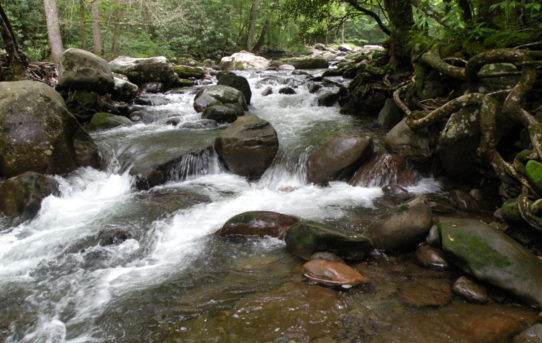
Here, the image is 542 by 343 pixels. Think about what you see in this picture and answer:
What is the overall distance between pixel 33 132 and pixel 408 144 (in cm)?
711

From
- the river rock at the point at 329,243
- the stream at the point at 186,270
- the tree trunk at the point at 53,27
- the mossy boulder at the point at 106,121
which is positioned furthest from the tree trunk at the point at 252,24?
the river rock at the point at 329,243

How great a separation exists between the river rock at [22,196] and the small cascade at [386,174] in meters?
5.52

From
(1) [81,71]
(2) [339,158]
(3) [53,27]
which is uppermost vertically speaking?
(3) [53,27]

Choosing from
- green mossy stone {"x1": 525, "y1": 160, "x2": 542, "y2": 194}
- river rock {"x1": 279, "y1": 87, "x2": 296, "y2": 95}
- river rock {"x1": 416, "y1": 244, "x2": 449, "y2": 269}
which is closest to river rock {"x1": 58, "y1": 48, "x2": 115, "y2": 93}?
river rock {"x1": 279, "y1": 87, "x2": 296, "y2": 95}

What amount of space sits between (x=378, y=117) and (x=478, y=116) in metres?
4.50

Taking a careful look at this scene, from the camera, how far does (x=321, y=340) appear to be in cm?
283

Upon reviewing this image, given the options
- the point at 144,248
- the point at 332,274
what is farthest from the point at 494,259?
the point at 144,248

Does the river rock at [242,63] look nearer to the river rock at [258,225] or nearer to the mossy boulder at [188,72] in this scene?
the mossy boulder at [188,72]

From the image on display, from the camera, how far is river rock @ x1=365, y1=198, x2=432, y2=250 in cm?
417

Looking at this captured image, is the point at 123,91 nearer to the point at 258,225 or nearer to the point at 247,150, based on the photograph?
the point at 247,150

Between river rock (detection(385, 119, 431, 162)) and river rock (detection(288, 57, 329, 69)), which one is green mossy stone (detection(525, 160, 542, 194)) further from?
river rock (detection(288, 57, 329, 69))

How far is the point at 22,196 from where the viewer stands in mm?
5301

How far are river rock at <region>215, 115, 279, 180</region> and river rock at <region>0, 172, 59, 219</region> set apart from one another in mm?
3340

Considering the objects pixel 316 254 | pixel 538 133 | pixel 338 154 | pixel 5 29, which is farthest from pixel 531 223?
pixel 5 29
